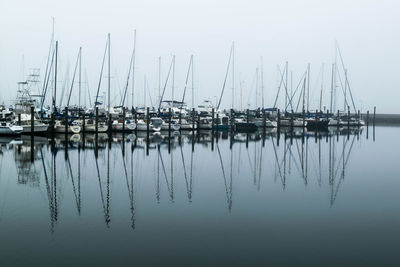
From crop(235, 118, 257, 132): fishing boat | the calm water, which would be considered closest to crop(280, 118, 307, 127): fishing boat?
crop(235, 118, 257, 132): fishing boat

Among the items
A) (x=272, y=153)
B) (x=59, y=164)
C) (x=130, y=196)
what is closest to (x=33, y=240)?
(x=130, y=196)

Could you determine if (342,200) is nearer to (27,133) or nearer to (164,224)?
(164,224)

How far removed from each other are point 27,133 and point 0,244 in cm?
4219

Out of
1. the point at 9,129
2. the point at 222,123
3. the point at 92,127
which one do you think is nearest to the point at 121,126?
the point at 92,127

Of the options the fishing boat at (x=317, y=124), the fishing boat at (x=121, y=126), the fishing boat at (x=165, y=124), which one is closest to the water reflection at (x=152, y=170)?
the fishing boat at (x=121, y=126)

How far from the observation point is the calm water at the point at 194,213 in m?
10.9

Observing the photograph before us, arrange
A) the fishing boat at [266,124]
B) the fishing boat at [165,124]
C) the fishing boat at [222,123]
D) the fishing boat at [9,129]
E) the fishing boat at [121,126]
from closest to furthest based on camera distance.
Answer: the fishing boat at [9,129] < the fishing boat at [121,126] < the fishing boat at [165,124] < the fishing boat at [222,123] < the fishing boat at [266,124]

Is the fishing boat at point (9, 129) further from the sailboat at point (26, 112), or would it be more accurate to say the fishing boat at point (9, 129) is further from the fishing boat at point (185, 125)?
the fishing boat at point (185, 125)

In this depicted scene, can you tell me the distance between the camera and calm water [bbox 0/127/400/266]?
10.9 metres

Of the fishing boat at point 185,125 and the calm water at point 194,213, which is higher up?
the fishing boat at point 185,125

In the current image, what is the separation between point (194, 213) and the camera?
15219 mm

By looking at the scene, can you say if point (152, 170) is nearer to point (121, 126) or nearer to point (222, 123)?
point (121, 126)

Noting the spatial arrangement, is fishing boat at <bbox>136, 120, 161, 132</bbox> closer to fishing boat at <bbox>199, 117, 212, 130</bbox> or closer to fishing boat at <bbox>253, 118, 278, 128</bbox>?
fishing boat at <bbox>199, 117, 212, 130</bbox>

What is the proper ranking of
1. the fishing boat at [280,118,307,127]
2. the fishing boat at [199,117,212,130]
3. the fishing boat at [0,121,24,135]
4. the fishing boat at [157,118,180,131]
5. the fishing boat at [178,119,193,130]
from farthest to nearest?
1. the fishing boat at [280,118,307,127]
2. the fishing boat at [199,117,212,130]
3. the fishing boat at [178,119,193,130]
4. the fishing boat at [157,118,180,131]
5. the fishing boat at [0,121,24,135]
